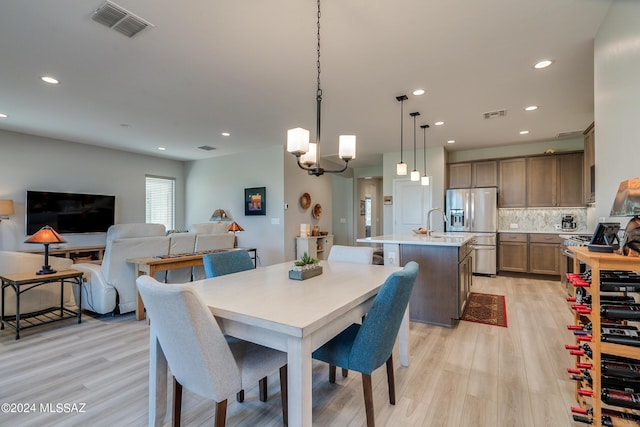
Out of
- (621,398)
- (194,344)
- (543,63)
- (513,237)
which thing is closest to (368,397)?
(194,344)

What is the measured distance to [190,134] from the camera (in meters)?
5.13

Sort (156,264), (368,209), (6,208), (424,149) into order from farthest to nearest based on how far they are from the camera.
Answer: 1. (368,209)
2. (424,149)
3. (6,208)
4. (156,264)

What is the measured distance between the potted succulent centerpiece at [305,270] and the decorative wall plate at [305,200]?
4.28 metres

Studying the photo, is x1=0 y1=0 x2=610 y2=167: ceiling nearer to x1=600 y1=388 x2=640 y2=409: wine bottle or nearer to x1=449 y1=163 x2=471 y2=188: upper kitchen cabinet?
x1=449 y1=163 x2=471 y2=188: upper kitchen cabinet

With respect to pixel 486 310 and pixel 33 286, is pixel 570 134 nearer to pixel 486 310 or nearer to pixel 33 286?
pixel 486 310

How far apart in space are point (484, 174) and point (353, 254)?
15.2ft

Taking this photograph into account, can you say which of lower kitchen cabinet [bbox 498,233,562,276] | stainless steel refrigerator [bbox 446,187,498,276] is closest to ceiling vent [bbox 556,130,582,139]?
stainless steel refrigerator [bbox 446,187,498,276]

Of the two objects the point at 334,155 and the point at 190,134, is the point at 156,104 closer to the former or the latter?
the point at 190,134

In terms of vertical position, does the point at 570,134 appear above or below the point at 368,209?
above

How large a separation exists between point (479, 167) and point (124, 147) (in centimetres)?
725

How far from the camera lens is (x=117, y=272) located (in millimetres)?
3510

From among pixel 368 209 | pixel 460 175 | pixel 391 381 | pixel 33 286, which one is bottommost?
pixel 391 381

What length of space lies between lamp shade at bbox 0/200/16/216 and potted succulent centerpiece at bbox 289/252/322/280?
17.6 feet

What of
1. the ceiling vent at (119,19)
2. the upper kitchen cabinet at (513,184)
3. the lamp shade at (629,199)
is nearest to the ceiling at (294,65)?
the ceiling vent at (119,19)
